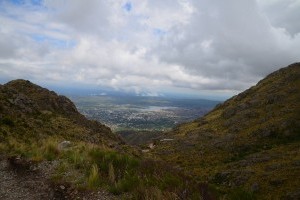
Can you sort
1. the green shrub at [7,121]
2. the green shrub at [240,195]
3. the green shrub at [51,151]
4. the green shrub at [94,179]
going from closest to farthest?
the green shrub at [240,195]
the green shrub at [94,179]
the green shrub at [51,151]
the green shrub at [7,121]

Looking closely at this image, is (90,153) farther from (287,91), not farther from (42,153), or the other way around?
(287,91)

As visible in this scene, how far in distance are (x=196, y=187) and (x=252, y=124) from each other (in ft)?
258

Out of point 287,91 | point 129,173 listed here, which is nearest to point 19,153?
point 129,173

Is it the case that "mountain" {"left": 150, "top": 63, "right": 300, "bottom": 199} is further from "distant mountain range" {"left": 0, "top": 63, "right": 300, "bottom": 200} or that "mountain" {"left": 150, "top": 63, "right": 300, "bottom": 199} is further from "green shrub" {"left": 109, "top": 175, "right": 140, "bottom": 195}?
"green shrub" {"left": 109, "top": 175, "right": 140, "bottom": 195}

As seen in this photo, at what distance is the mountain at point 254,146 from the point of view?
40900 millimetres

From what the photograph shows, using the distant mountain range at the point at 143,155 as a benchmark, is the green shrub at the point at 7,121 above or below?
above

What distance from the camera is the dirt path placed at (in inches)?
438

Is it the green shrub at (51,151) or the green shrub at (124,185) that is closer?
the green shrub at (124,185)

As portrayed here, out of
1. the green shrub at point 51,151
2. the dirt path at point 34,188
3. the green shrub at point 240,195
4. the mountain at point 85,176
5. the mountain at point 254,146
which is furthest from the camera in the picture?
the mountain at point 254,146

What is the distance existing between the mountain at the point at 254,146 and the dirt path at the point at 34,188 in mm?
21092

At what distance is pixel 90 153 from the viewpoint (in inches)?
609

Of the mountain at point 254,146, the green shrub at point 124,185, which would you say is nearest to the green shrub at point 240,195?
the green shrub at point 124,185

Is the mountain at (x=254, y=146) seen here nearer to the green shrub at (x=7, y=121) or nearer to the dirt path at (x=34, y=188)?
the dirt path at (x=34, y=188)

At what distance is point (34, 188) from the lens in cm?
1184
